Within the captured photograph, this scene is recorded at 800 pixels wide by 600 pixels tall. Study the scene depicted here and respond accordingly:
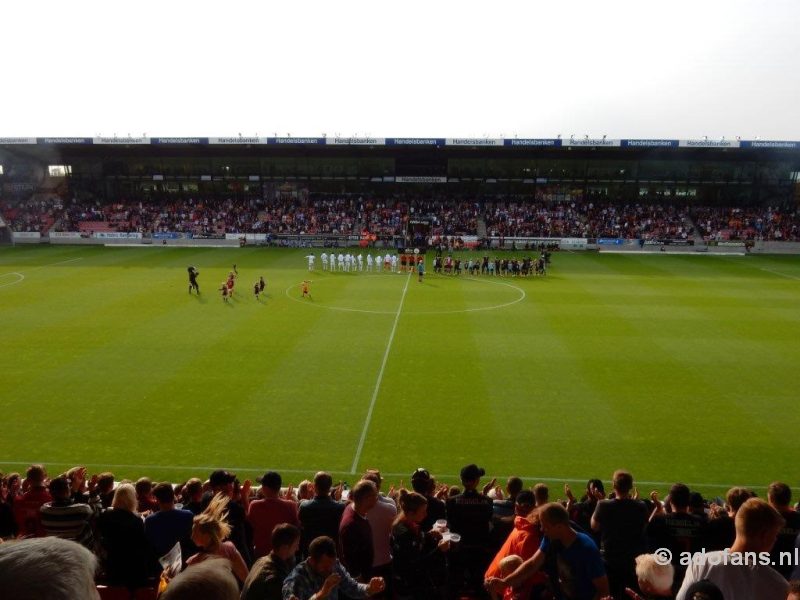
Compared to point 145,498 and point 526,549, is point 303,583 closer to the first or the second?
point 526,549

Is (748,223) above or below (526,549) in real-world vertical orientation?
above

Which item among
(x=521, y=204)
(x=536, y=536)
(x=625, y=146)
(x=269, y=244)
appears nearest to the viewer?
(x=536, y=536)

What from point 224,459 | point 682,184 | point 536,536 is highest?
point 682,184

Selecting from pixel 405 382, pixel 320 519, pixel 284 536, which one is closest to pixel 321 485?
pixel 320 519

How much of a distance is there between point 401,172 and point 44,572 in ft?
211

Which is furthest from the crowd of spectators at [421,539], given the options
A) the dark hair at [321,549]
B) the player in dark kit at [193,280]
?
the player in dark kit at [193,280]

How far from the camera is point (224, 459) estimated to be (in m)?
12.0

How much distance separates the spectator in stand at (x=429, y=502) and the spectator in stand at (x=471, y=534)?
0.74 feet

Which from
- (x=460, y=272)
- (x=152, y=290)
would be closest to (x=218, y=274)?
(x=152, y=290)

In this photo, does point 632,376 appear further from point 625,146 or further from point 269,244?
point 625,146

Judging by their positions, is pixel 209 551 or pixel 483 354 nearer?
pixel 209 551

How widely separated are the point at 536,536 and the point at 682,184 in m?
65.5

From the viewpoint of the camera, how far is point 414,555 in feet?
18.0

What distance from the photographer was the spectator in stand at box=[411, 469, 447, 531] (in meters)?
6.70
